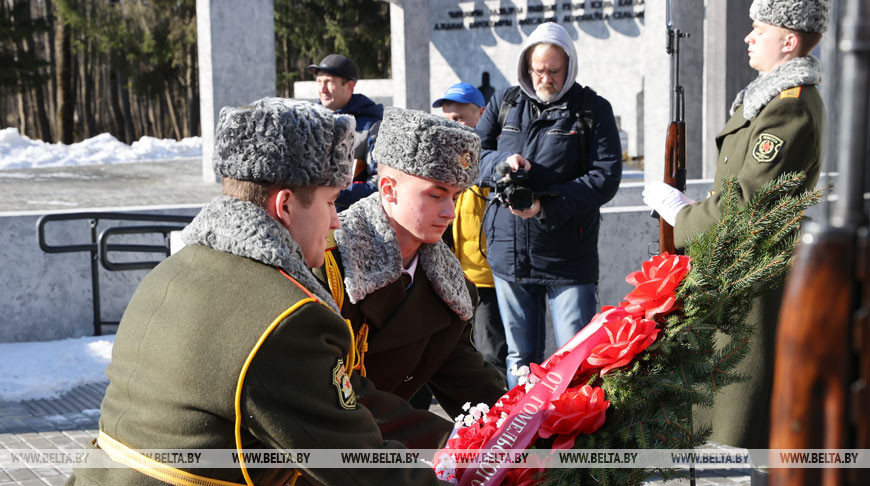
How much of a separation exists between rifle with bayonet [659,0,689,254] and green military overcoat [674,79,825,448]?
0.46 m

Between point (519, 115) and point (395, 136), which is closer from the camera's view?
A: point (395, 136)

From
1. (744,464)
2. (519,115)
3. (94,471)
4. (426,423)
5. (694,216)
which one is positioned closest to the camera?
(94,471)

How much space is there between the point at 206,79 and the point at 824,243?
15163 millimetres

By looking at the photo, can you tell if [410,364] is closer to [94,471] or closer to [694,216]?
[94,471]

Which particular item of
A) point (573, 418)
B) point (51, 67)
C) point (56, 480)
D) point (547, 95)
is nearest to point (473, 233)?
point (547, 95)

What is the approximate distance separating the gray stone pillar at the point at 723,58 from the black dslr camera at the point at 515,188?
7516 mm

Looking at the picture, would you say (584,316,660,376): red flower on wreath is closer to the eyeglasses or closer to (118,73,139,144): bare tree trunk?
the eyeglasses

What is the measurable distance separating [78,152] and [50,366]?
720 inches

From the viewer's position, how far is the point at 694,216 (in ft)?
12.3

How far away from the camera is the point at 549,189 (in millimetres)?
4910

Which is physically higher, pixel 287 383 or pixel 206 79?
pixel 206 79

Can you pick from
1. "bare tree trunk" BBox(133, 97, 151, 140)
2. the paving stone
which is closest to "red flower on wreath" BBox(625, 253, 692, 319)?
the paving stone

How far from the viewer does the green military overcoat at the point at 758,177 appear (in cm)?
364

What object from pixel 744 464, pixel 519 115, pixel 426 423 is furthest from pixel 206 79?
pixel 426 423
